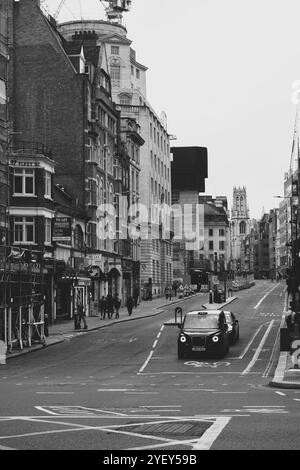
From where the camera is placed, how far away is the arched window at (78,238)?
6738 centimetres

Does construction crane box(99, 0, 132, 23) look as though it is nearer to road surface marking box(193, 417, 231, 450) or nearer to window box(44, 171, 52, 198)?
window box(44, 171, 52, 198)

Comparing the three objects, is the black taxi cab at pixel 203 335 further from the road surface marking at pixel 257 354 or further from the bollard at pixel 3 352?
the bollard at pixel 3 352

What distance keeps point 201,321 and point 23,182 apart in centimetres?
2286

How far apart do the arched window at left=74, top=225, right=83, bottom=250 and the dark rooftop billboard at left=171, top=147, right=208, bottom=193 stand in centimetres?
11381

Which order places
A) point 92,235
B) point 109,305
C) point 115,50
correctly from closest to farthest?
point 109,305 → point 92,235 → point 115,50

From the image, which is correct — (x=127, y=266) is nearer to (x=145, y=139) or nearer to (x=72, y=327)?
(x=145, y=139)

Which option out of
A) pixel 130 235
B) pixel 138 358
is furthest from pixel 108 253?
pixel 138 358

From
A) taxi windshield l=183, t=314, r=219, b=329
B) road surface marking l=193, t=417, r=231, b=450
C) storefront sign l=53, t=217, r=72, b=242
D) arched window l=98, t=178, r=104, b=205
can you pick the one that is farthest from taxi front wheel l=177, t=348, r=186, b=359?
arched window l=98, t=178, r=104, b=205

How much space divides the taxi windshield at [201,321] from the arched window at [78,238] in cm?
3003

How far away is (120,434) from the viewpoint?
46.5 feet

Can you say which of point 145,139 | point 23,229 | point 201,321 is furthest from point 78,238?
point 145,139

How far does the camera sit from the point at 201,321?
122ft

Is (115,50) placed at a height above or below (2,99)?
above
